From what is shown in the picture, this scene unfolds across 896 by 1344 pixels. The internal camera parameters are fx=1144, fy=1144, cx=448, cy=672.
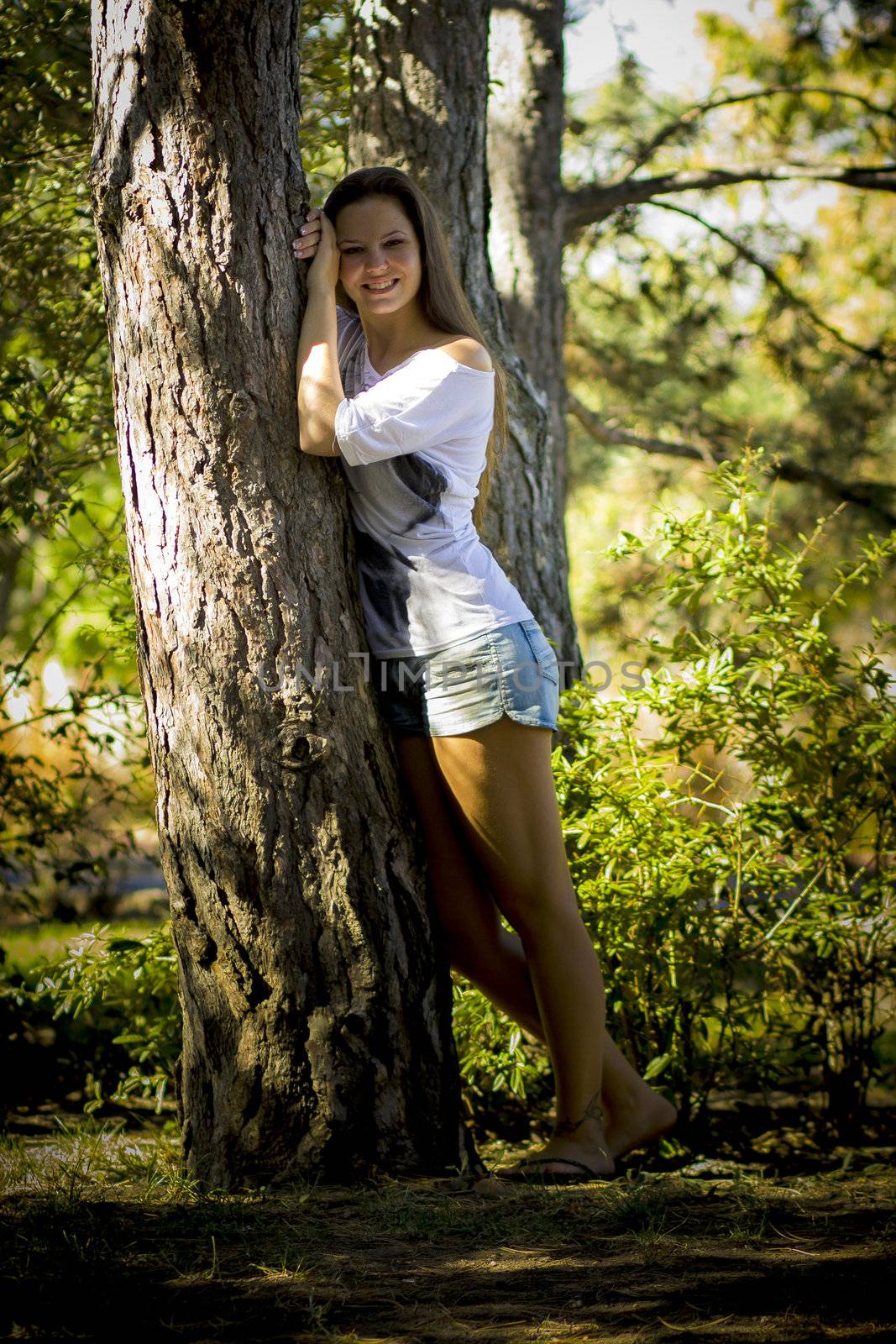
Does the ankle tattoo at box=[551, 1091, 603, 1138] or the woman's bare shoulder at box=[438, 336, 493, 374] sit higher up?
the woman's bare shoulder at box=[438, 336, 493, 374]

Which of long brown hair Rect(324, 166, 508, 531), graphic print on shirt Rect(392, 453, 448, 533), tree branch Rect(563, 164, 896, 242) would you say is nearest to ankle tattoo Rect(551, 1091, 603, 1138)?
graphic print on shirt Rect(392, 453, 448, 533)

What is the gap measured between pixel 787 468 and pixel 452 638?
18.5 ft

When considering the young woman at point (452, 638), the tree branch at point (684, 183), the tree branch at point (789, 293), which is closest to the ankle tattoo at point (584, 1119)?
the young woman at point (452, 638)

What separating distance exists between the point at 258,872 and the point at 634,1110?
1115mm

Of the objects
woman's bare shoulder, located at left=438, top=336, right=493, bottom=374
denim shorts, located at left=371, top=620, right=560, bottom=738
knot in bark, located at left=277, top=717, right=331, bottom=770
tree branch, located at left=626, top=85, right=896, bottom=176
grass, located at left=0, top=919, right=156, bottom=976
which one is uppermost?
tree branch, located at left=626, top=85, right=896, bottom=176

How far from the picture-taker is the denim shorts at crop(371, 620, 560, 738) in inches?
97.3

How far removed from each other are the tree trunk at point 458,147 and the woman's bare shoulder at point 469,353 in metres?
1.22

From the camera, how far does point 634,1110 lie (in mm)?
2760

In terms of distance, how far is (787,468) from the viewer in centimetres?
750

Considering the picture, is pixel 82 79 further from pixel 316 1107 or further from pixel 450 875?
pixel 316 1107

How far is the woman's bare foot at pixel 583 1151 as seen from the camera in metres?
2.63

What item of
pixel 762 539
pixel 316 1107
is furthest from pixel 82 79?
pixel 316 1107

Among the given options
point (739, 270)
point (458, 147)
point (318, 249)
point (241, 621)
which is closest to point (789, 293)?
point (739, 270)

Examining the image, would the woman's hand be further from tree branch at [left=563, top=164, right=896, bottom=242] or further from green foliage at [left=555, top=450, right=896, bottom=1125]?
tree branch at [left=563, top=164, right=896, bottom=242]
